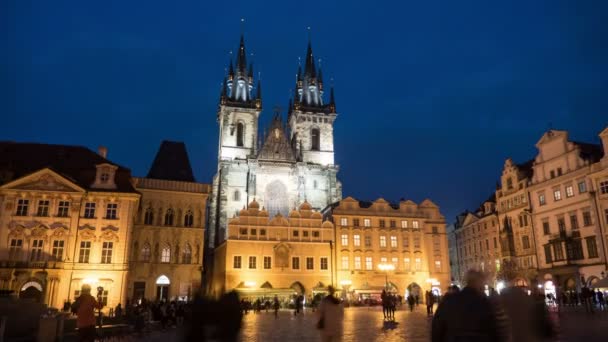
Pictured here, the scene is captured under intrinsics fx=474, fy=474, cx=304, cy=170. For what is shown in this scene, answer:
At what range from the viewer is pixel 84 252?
3962 centimetres

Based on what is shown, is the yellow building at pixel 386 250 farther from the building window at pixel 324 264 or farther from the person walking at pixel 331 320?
the person walking at pixel 331 320

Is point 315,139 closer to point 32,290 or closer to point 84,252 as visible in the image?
point 84,252

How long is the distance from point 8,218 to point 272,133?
40.5 metres

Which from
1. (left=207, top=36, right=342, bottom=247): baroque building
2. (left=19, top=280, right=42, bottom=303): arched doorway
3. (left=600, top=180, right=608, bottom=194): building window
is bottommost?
(left=19, top=280, right=42, bottom=303): arched doorway

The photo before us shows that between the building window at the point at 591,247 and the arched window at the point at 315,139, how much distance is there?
41572mm

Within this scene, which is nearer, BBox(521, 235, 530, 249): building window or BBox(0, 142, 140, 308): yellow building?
BBox(0, 142, 140, 308): yellow building

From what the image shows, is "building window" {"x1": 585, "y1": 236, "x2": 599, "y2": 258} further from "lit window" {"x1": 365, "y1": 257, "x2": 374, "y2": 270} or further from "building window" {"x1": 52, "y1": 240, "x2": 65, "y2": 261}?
"building window" {"x1": 52, "y1": 240, "x2": 65, "y2": 261}

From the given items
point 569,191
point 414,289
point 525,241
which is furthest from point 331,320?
point 414,289

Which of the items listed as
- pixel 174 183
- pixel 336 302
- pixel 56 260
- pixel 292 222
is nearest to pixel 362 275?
pixel 292 222

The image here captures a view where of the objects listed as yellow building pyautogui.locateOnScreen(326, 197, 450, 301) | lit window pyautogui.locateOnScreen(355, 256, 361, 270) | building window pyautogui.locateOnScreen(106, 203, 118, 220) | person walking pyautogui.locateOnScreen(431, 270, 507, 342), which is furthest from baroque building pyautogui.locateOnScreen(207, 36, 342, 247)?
person walking pyautogui.locateOnScreen(431, 270, 507, 342)

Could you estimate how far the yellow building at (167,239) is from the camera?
149ft

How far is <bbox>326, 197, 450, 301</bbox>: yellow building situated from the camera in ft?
180

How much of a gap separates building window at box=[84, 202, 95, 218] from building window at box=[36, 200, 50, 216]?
2876mm

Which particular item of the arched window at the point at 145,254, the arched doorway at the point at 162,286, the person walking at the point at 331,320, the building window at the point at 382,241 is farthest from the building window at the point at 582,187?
the person walking at the point at 331,320
